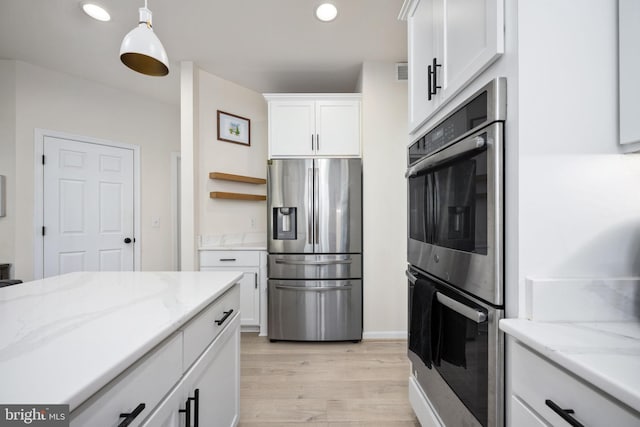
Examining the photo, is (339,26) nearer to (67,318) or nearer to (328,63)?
(328,63)

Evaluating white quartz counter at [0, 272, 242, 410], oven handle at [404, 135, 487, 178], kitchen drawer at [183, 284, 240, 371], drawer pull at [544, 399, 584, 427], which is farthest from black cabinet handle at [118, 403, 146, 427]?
oven handle at [404, 135, 487, 178]

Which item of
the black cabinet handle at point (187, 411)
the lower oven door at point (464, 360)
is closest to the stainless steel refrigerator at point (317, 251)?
the lower oven door at point (464, 360)

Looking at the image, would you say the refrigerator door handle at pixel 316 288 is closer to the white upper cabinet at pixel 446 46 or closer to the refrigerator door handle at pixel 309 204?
the refrigerator door handle at pixel 309 204

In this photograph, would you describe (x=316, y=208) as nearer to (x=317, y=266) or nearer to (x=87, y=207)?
(x=317, y=266)

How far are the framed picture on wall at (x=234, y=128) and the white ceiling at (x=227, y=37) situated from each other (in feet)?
1.29

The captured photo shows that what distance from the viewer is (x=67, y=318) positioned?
2.62 feet

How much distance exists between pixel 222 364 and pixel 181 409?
0.36 m

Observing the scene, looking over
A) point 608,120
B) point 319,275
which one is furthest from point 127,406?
point 319,275

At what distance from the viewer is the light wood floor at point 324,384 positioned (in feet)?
5.51

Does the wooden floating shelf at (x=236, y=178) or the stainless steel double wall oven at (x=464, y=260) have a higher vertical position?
the wooden floating shelf at (x=236, y=178)

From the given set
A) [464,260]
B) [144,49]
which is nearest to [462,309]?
[464,260]

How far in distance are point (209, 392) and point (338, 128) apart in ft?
7.73

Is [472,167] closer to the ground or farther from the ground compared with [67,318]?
farther from the ground

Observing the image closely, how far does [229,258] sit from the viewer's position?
2818mm
